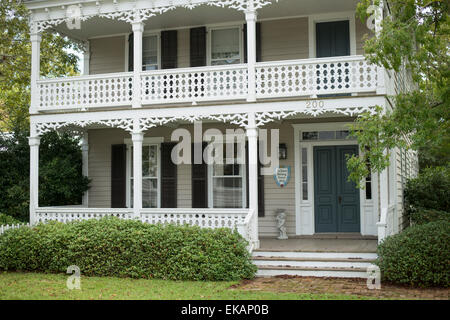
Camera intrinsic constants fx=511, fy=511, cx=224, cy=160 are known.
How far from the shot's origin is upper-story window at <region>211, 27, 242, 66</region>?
14.6 metres

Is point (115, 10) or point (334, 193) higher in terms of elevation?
point (115, 10)

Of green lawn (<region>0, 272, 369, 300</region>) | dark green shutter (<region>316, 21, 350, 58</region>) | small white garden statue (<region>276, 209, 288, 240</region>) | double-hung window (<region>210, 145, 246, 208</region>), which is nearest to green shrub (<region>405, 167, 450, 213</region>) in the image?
small white garden statue (<region>276, 209, 288, 240</region>)

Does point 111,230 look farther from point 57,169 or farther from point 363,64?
point 363,64

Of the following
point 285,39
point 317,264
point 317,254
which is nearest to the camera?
point 317,264

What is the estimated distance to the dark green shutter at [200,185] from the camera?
48.0 ft

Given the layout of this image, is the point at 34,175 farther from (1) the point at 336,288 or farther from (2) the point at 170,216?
(1) the point at 336,288

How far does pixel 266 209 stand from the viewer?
Result: 46.6 feet

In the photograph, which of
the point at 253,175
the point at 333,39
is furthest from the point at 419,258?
the point at 333,39

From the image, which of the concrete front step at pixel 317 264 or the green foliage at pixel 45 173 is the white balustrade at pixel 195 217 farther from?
the green foliage at pixel 45 173

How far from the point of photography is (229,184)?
14.5 metres

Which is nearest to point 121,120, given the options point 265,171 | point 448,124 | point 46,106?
point 46,106

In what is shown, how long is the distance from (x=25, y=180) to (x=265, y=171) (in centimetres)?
737

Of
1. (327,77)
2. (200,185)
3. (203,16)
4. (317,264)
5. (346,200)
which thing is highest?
(203,16)

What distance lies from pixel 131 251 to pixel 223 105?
4.08 m
